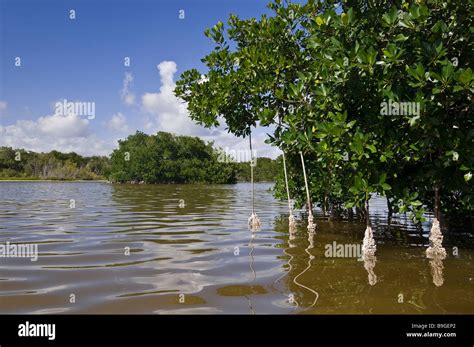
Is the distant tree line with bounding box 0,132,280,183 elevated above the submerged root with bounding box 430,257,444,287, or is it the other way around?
the distant tree line with bounding box 0,132,280,183

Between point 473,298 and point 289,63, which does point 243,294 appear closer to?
point 473,298

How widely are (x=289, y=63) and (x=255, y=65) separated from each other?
1081 millimetres

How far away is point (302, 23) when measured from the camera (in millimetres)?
12461

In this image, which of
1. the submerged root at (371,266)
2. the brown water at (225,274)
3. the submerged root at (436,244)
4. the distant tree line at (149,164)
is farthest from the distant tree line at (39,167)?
the submerged root at (436,244)

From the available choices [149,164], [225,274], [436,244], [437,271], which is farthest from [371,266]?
[149,164]

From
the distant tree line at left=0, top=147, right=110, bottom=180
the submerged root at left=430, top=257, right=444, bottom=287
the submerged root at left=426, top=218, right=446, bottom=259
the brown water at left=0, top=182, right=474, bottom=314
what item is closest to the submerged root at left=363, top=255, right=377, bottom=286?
the brown water at left=0, top=182, right=474, bottom=314

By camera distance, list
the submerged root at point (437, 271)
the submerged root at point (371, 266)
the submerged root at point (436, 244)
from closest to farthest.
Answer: the submerged root at point (437, 271)
the submerged root at point (371, 266)
the submerged root at point (436, 244)

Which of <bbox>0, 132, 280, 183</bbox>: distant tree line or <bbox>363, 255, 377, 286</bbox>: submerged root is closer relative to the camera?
<bbox>363, 255, 377, 286</bbox>: submerged root

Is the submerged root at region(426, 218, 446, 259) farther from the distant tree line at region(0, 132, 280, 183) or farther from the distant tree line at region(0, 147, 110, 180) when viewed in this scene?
the distant tree line at region(0, 147, 110, 180)

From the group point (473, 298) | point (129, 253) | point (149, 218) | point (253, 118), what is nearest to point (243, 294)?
point (473, 298)
